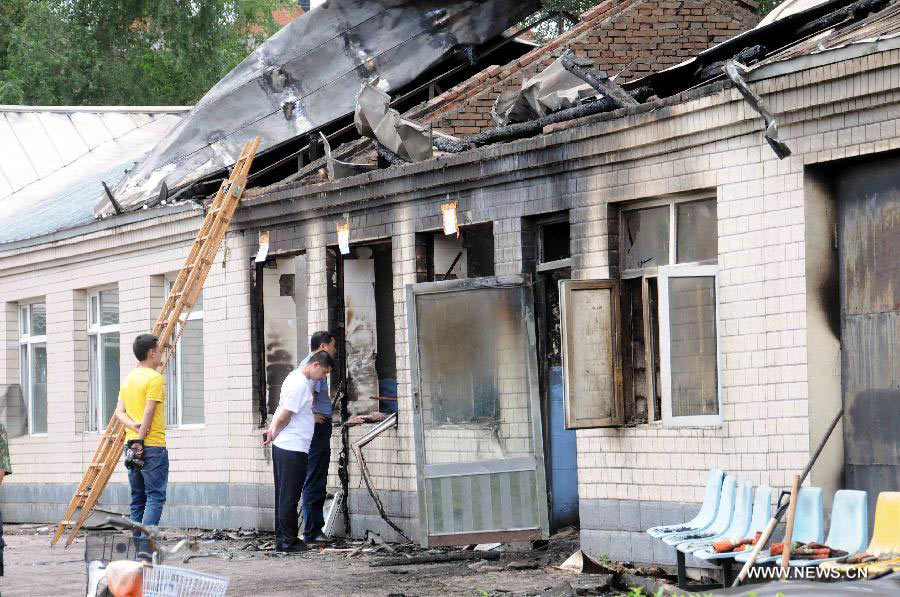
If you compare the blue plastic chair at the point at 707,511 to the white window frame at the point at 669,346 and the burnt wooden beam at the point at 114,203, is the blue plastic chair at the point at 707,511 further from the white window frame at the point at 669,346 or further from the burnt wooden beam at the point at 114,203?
the burnt wooden beam at the point at 114,203

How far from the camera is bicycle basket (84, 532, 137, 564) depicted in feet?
25.7

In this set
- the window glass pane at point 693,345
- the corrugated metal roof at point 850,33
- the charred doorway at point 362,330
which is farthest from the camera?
the charred doorway at point 362,330

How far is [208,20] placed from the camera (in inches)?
1369

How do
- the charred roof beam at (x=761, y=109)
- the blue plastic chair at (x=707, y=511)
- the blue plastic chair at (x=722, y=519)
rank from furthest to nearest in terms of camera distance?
the blue plastic chair at (x=707, y=511)
the blue plastic chair at (x=722, y=519)
the charred roof beam at (x=761, y=109)

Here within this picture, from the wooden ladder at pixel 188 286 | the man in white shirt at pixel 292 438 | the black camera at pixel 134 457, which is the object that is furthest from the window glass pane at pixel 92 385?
the black camera at pixel 134 457

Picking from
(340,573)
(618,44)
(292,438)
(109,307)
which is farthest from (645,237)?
(109,307)

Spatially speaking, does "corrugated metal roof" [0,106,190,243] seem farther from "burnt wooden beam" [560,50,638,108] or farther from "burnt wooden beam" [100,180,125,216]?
"burnt wooden beam" [560,50,638,108]

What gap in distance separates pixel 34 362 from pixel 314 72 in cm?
603

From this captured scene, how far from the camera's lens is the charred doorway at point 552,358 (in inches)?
553

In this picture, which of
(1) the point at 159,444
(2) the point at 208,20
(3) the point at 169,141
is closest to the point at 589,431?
(1) the point at 159,444

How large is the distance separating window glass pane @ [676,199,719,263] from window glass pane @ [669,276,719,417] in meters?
0.38

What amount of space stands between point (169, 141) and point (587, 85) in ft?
23.0

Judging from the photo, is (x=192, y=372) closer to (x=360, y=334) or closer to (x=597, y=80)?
(x=360, y=334)

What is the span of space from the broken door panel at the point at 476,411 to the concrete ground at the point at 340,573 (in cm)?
41
